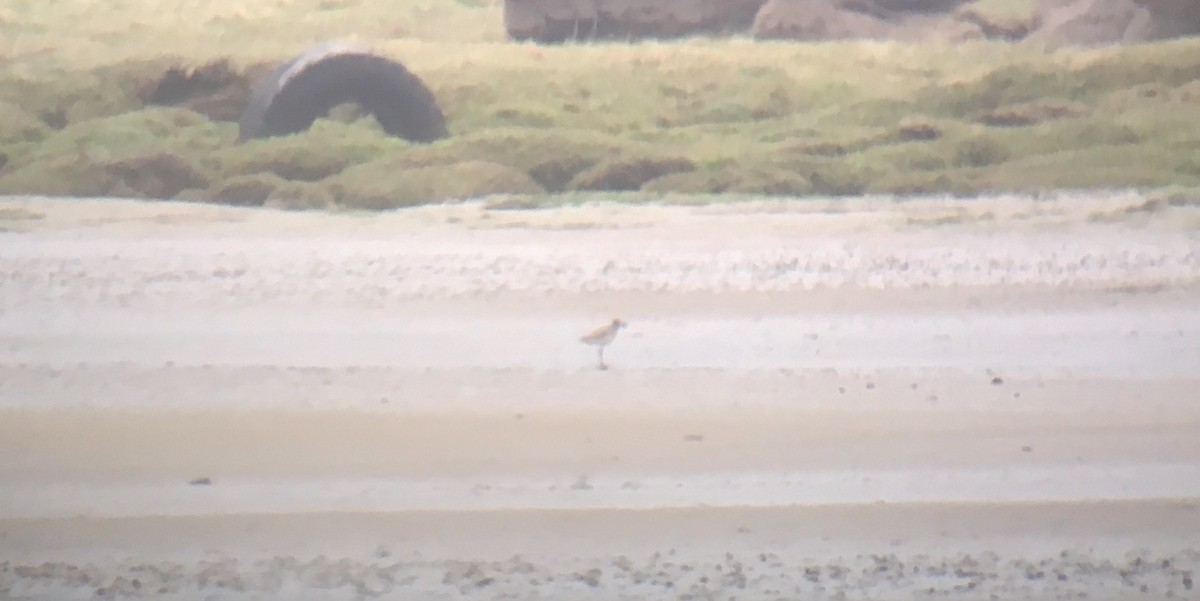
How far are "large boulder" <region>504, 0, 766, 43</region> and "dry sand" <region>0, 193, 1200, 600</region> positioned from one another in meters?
0.53

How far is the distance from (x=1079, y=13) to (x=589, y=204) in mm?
1488

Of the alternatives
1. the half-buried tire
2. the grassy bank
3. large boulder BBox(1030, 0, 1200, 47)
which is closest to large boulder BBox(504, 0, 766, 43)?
the grassy bank

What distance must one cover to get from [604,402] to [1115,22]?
5.90 ft

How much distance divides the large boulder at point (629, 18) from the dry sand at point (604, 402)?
1.73ft

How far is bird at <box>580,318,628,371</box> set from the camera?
3.98 metres

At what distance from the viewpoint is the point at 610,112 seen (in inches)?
165

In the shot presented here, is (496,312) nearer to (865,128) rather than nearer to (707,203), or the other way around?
(707,203)

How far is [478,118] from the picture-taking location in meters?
4.20

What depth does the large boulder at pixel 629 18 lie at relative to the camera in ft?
14.0

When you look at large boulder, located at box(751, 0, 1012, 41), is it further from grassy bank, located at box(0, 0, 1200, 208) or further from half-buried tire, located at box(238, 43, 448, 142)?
half-buried tire, located at box(238, 43, 448, 142)

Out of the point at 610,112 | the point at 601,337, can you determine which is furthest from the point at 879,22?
the point at 601,337

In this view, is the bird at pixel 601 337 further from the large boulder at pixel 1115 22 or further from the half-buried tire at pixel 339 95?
the large boulder at pixel 1115 22

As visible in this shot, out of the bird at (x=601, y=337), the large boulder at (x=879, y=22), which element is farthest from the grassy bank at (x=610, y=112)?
the bird at (x=601, y=337)

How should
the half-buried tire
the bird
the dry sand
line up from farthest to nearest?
1. the half-buried tire
2. the bird
3. the dry sand
